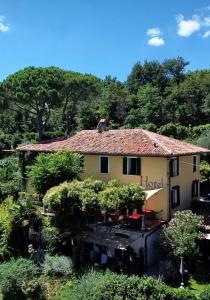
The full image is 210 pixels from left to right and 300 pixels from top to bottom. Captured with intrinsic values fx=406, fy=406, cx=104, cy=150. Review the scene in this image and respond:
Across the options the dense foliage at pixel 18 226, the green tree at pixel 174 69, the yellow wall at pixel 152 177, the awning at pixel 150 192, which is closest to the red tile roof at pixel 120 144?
the yellow wall at pixel 152 177

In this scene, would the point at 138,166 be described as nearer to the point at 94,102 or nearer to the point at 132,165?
the point at 132,165

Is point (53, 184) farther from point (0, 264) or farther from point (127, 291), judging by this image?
point (127, 291)

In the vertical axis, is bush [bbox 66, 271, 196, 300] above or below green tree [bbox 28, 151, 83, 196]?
below

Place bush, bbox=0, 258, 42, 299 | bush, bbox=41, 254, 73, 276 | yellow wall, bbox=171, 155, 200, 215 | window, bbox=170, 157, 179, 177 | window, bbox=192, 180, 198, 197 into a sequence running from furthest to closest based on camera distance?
window, bbox=192, 180, 198, 197, yellow wall, bbox=171, 155, 200, 215, window, bbox=170, 157, 179, 177, bush, bbox=41, 254, 73, 276, bush, bbox=0, 258, 42, 299

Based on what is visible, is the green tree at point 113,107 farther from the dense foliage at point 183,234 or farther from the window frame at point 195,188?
the dense foliage at point 183,234

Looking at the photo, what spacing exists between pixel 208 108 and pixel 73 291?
169ft

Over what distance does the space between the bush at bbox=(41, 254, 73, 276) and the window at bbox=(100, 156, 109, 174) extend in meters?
10.2

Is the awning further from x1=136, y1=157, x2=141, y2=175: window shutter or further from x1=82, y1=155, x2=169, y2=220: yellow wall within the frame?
x1=136, y1=157, x2=141, y2=175: window shutter

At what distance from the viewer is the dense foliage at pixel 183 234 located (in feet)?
101

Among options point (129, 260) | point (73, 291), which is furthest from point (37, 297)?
point (129, 260)

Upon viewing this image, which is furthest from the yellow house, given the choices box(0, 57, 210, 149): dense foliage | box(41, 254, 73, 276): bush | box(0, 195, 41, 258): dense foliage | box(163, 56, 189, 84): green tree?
box(163, 56, 189, 84): green tree

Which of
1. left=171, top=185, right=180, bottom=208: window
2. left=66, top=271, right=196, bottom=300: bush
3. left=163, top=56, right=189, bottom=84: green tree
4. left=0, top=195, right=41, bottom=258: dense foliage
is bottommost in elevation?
left=66, top=271, right=196, bottom=300: bush

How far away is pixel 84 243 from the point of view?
3553 centimetres

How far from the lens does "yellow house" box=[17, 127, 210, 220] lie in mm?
37344
